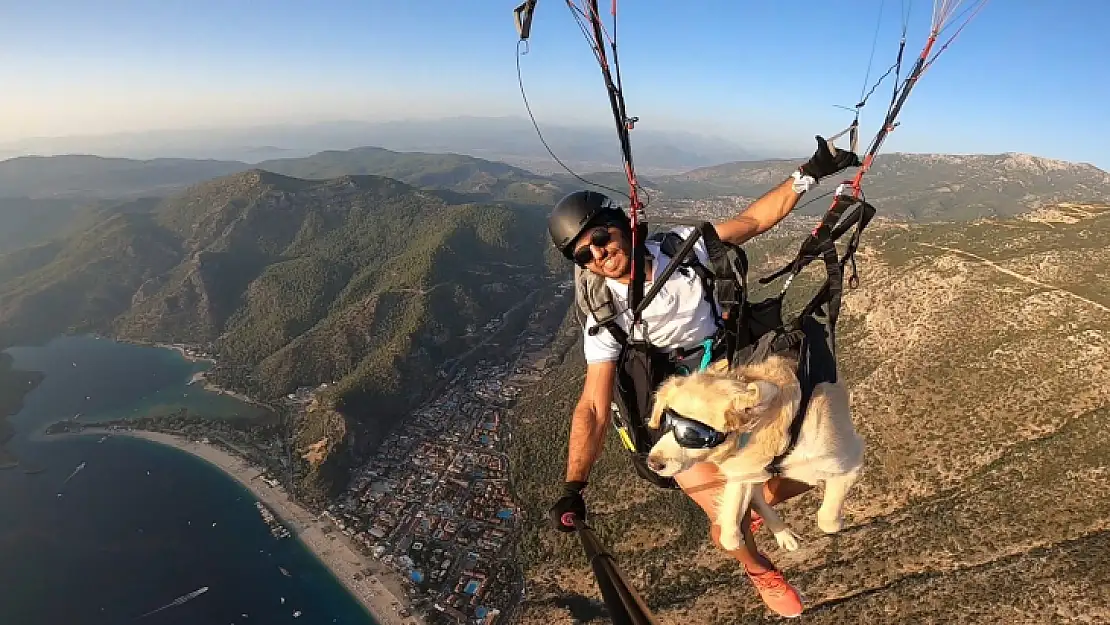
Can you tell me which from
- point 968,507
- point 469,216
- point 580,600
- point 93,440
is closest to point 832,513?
point 968,507

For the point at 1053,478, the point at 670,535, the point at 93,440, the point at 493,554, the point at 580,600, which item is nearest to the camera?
the point at 1053,478

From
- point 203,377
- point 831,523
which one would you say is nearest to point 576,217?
point 831,523

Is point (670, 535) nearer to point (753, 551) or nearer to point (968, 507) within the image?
point (968, 507)

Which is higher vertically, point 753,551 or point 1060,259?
point 753,551

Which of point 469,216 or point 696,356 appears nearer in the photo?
point 696,356

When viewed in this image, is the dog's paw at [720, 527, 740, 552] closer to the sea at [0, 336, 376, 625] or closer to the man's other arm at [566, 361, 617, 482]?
the man's other arm at [566, 361, 617, 482]

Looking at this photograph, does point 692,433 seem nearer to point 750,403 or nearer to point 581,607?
point 750,403

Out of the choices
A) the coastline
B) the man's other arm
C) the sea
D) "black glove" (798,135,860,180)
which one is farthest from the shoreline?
"black glove" (798,135,860,180)
